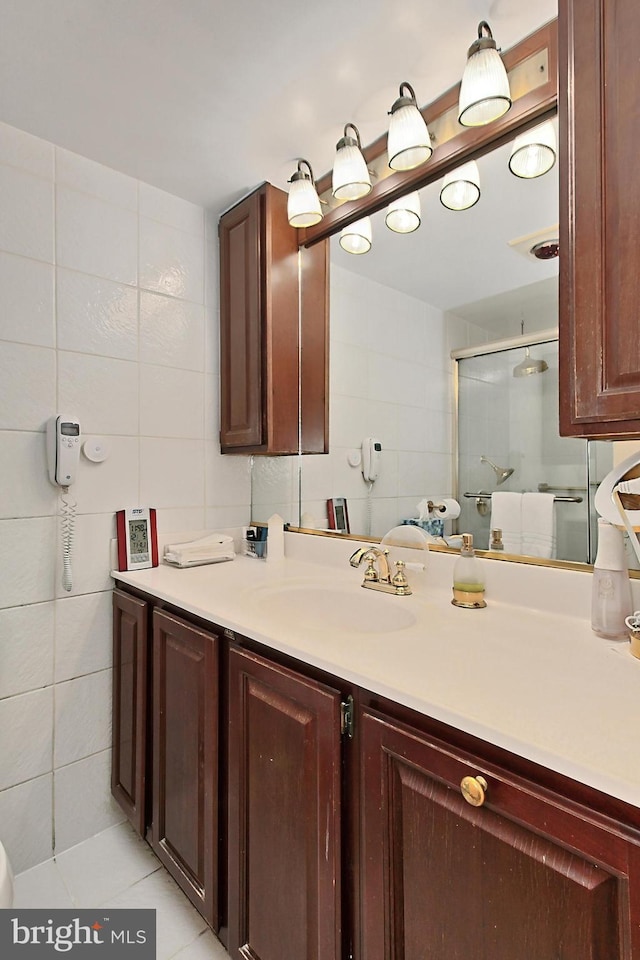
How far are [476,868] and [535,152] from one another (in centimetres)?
145

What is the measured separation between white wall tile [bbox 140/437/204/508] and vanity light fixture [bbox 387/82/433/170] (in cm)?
114

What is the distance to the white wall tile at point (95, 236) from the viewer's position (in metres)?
1.52

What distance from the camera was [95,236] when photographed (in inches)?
62.2

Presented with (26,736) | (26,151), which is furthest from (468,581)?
(26,151)

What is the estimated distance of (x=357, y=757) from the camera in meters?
0.82

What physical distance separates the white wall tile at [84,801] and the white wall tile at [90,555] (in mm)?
562

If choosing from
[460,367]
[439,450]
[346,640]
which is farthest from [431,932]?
[460,367]

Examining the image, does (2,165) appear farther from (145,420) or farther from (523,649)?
(523,649)

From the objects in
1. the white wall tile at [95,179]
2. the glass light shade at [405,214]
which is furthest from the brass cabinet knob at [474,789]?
the white wall tile at [95,179]

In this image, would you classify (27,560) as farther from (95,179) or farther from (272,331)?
(95,179)

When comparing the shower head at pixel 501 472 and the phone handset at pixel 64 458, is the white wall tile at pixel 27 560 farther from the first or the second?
the shower head at pixel 501 472

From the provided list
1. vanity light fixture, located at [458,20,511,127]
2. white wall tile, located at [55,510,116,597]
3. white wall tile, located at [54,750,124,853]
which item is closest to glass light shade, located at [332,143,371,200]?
vanity light fixture, located at [458,20,511,127]

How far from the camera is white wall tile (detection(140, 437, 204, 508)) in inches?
67.6

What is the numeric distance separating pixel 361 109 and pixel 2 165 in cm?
104
